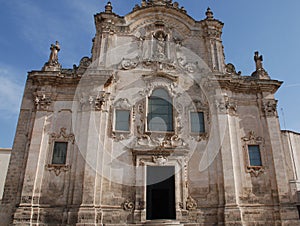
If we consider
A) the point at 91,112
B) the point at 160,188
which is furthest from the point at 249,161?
the point at 91,112

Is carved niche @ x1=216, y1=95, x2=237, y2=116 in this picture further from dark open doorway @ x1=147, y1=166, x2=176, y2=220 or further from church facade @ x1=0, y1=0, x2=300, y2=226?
dark open doorway @ x1=147, y1=166, x2=176, y2=220

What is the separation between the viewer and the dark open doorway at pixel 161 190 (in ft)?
43.8

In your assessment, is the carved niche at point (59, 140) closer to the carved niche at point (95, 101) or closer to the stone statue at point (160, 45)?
the carved niche at point (95, 101)

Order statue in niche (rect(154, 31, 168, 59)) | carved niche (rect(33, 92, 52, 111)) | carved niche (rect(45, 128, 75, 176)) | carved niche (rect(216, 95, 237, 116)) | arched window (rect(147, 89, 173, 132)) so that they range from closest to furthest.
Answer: carved niche (rect(45, 128, 75, 176)) < carved niche (rect(33, 92, 52, 111)) < arched window (rect(147, 89, 173, 132)) < carved niche (rect(216, 95, 237, 116)) < statue in niche (rect(154, 31, 168, 59))

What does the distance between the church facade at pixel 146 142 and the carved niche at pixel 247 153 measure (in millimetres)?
55

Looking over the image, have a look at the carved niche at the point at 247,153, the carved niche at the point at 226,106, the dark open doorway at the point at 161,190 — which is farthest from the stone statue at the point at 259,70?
the dark open doorway at the point at 161,190

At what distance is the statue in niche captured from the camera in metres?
16.6

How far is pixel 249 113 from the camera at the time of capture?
15672 mm

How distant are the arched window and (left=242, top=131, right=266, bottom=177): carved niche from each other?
422 cm

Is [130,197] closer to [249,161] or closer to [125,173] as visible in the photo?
[125,173]

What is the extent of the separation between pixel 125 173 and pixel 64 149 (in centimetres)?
341

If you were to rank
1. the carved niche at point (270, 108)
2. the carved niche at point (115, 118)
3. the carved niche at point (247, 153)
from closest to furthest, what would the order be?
the carved niche at point (115, 118) < the carved niche at point (247, 153) < the carved niche at point (270, 108)

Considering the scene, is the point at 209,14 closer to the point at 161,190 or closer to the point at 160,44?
the point at 160,44

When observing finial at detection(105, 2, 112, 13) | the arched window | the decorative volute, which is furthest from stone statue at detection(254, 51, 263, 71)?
finial at detection(105, 2, 112, 13)
